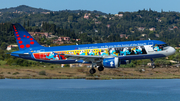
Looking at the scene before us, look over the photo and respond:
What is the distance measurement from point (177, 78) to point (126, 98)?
4471cm

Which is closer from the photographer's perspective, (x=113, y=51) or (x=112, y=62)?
(x=112, y=62)

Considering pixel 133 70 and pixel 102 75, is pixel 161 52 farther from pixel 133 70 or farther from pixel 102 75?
pixel 133 70

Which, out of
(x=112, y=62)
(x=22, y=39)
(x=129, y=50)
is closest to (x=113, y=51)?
(x=112, y=62)

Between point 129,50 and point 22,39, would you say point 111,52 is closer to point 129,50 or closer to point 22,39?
point 129,50

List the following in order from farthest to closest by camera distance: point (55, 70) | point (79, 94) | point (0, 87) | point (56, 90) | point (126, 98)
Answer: point (55, 70) → point (0, 87) → point (56, 90) → point (79, 94) → point (126, 98)

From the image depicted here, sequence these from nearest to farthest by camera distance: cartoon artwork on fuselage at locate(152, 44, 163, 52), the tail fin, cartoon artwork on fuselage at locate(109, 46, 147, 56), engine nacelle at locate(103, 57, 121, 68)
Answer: engine nacelle at locate(103, 57, 121, 68) → cartoon artwork on fuselage at locate(109, 46, 147, 56) → cartoon artwork on fuselage at locate(152, 44, 163, 52) → the tail fin

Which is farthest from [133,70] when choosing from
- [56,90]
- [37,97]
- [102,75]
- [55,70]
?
[37,97]

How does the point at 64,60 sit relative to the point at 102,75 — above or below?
above

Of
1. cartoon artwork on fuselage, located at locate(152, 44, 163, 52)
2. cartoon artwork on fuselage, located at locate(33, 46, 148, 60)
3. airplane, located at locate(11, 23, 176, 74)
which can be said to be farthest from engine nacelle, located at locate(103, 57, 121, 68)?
cartoon artwork on fuselage, located at locate(152, 44, 163, 52)

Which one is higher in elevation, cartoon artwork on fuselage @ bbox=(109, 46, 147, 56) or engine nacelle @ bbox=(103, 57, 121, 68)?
cartoon artwork on fuselage @ bbox=(109, 46, 147, 56)

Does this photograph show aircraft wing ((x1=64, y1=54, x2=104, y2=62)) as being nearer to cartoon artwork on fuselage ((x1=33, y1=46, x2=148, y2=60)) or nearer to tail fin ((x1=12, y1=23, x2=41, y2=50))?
cartoon artwork on fuselage ((x1=33, y1=46, x2=148, y2=60))

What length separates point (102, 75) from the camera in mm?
114688

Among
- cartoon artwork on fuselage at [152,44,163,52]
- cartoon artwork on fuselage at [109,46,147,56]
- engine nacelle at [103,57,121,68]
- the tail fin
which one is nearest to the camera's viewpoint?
engine nacelle at [103,57,121,68]

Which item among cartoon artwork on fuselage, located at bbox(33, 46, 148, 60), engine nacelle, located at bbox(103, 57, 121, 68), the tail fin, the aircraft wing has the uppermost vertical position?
the tail fin
